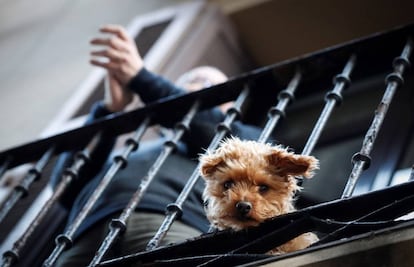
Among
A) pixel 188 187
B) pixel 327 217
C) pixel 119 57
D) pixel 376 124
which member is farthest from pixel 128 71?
pixel 327 217

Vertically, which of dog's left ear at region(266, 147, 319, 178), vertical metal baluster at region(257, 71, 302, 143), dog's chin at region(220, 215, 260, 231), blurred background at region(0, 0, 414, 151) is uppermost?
blurred background at region(0, 0, 414, 151)

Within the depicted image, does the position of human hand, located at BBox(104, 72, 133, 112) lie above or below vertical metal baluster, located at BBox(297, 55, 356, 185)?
above

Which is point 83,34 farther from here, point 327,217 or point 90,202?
point 327,217

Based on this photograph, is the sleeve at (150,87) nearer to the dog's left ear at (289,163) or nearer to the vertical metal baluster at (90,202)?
the vertical metal baluster at (90,202)

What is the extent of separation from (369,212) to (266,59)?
8.11 ft

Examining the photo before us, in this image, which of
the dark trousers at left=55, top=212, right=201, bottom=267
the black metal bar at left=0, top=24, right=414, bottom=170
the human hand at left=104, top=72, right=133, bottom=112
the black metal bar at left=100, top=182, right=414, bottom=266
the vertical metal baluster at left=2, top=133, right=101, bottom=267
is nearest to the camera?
the black metal bar at left=100, top=182, right=414, bottom=266

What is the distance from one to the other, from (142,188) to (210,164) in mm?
468

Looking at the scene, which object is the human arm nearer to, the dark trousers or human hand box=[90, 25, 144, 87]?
human hand box=[90, 25, 144, 87]

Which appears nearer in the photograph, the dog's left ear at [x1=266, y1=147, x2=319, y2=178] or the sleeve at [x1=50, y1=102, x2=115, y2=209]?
the dog's left ear at [x1=266, y1=147, x2=319, y2=178]

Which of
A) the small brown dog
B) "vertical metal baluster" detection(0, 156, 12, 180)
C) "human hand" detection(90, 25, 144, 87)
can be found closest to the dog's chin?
the small brown dog

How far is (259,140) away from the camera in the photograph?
2482 millimetres

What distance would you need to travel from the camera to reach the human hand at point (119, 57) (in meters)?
3.15

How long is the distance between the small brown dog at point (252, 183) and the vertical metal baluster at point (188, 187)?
0.13 m

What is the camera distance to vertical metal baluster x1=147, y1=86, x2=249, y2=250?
2.31 metres
